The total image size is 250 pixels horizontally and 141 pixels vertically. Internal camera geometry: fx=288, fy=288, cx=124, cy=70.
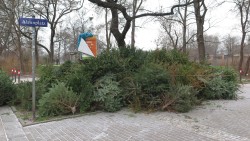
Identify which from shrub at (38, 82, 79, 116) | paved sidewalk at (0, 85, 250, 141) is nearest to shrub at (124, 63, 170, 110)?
paved sidewalk at (0, 85, 250, 141)

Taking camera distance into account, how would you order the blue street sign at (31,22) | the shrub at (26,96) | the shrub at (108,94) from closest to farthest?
the blue street sign at (31,22) < the shrub at (108,94) < the shrub at (26,96)

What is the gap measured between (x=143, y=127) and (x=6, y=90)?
249 inches

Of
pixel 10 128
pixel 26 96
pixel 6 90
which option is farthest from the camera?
pixel 6 90

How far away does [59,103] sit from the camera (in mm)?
7969

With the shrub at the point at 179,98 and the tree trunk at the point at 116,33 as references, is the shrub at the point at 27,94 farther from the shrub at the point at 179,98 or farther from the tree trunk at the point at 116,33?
the shrub at the point at 179,98

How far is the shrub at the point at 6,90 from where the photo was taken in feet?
34.4

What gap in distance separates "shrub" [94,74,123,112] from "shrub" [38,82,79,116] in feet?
2.26

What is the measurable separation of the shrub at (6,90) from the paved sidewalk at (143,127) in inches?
95.7

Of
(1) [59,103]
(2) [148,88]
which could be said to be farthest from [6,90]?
(2) [148,88]

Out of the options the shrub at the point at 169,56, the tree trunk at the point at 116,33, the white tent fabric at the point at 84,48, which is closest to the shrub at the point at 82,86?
the shrub at the point at 169,56

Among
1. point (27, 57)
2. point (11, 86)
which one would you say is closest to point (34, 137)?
point (11, 86)

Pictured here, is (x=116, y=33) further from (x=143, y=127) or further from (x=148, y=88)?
(x=143, y=127)

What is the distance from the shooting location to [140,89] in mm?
8383

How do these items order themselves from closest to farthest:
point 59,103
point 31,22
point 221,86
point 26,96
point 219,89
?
point 31,22 → point 59,103 → point 26,96 → point 219,89 → point 221,86
